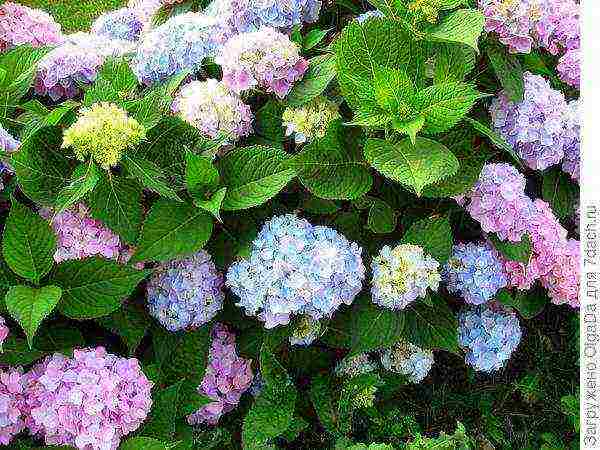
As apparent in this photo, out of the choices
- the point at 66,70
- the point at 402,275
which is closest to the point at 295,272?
the point at 402,275

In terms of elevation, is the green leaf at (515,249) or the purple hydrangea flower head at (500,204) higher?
the purple hydrangea flower head at (500,204)

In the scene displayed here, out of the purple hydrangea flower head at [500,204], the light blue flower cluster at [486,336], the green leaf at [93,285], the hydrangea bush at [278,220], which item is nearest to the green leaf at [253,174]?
the hydrangea bush at [278,220]

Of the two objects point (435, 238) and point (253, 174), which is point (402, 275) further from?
point (253, 174)

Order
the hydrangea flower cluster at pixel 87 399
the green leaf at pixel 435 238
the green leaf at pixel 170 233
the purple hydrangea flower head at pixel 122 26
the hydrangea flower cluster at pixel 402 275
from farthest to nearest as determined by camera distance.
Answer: the purple hydrangea flower head at pixel 122 26, the green leaf at pixel 435 238, the hydrangea flower cluster at pixel 402 275, the green leaf at pixel 170 233, the hydrangea flower cluster at pixel 87 399

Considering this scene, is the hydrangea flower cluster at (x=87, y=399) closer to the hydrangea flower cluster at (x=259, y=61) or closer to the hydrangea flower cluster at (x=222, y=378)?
the hydrangea flower cluster at (x=222, y=378)

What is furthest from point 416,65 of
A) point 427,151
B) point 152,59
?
point 152,59

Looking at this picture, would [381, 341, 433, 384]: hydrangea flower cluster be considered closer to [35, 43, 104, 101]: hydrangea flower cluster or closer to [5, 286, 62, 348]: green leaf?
[5, 286, 62, 348]: green leaf

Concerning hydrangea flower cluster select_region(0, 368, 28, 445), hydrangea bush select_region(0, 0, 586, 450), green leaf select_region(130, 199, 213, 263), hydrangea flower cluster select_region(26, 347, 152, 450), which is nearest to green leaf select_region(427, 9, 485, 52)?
hydrangea bush select_region(0, 0, 586, 450)

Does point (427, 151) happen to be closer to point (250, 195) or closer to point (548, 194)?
point (250, 195)
